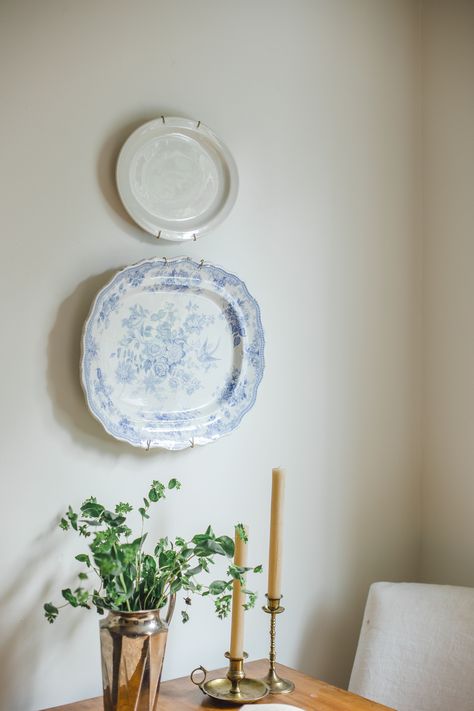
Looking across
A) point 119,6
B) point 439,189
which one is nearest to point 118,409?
point 119,6

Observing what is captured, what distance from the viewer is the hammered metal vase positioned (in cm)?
131

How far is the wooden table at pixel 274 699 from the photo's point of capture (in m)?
1.46

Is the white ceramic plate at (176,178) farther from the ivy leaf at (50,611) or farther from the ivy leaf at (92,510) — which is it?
the ivy leaf at (50,611)

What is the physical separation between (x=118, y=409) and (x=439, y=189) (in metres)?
1.14

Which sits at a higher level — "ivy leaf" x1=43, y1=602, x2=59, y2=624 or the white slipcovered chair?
"ivy leaf" x1=43, y1=602, x2=59, y2=624

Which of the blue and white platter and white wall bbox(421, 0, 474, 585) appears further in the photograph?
white wall bbox(421, 0, 474, 585)

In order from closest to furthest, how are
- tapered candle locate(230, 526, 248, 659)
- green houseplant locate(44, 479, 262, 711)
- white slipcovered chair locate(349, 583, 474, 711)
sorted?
green houseplant locate(44, 479, 262, 711)
tapered candle locate(230, 526, 248, 659)
white slipcovered chair locate(349, 583, 474, 711)

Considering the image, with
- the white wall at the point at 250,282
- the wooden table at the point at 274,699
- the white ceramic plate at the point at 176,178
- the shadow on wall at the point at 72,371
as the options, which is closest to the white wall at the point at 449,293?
the white wall at the point at 250,282

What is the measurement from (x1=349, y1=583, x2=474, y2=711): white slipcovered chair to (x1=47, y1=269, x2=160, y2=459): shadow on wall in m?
0.78

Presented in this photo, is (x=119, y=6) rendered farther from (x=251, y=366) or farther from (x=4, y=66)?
(x=251, y=366)

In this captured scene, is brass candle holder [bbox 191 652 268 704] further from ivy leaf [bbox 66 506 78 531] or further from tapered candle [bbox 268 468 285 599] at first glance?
ivy leaf [bbox 66 506 78 531]

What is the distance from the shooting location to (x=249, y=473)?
5.84ft

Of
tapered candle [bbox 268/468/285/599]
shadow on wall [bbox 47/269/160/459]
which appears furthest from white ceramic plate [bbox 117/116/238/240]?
tapered candle [bbox 268/468/285/599]

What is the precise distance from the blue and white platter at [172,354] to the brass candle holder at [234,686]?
0.47 metres
